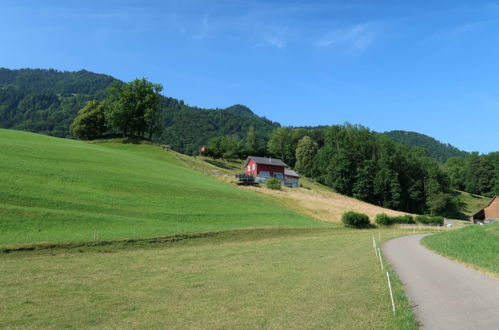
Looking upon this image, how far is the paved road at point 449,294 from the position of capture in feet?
33.8

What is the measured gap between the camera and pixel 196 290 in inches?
619

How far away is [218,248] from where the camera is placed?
30.0 meters

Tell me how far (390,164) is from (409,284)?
101444mm

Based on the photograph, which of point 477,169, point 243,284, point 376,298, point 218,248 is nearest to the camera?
point 376,298

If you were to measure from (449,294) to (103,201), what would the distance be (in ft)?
111

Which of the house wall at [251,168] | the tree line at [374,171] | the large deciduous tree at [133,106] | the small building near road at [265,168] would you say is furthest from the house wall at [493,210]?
the large deciduous tree at [133,106]

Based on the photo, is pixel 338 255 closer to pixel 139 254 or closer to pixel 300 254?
pixel 300 254

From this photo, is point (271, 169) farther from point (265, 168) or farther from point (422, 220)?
point (422, 220)

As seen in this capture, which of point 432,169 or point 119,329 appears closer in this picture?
point 119,329

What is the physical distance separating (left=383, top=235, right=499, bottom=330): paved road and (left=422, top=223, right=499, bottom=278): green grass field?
73 centimetres

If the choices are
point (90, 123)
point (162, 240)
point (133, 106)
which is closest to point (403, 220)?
point (162, 240)

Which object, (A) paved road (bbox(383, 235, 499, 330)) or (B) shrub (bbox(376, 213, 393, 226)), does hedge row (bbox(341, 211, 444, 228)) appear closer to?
(B) shrub (bbox(376, 213, 393, 226))

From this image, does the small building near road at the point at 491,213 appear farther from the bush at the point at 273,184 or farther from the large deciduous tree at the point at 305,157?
the large deciduous tree at the point at 305,157

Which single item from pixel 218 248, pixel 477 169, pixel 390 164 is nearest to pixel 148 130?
pixel 390 164
